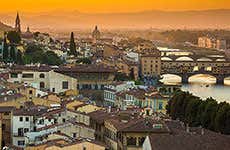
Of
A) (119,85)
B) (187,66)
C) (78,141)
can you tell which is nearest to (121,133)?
(78,141)

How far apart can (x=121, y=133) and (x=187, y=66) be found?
6163 cm

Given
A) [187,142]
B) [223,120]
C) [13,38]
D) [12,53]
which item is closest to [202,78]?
[13,38]

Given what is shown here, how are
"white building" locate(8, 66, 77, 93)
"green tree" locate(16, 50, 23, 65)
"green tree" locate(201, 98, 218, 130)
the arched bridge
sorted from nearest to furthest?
"green tree" locate(201, 98, 218, 130) < "white building" locate(8, 66, 77, 93) < "green tree" locate(16, 50, 23, 65) < the arched bridge

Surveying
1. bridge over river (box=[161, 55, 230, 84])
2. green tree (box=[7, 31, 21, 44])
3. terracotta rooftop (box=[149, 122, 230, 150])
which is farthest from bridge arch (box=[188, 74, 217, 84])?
terracotta rooftop (box=[149, 122, 230, 150])

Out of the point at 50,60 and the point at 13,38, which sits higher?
the point at 13,38

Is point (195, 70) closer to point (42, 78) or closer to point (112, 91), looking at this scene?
point (112, 91)

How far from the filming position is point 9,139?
61.1 ft

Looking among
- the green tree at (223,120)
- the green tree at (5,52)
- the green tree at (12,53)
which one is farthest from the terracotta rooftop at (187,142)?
the green tree at (5,52)

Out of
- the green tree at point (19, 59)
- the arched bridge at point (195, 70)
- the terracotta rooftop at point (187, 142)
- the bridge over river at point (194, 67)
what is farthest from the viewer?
the bridge over river at point (194, 67)

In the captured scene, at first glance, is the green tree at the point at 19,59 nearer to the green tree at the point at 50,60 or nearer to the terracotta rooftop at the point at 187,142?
the green tree at the point at 50,60

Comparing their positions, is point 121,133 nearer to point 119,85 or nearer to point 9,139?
point 9,139

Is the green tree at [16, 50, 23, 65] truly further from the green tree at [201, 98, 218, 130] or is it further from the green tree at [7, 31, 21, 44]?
the green tree at [201, 98, 218, 130]

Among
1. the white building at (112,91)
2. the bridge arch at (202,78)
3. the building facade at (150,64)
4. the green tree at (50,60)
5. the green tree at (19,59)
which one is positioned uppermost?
the green tree at (19,59)

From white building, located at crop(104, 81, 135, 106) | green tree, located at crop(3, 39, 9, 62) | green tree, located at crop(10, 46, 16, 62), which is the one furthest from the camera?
green tree, located at crop(3, 39, 9, 62)
